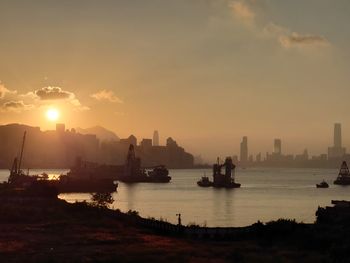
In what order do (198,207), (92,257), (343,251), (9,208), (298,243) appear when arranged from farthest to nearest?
(198,207) → (9,208) → (298,243) → (343,251) → (92,257)

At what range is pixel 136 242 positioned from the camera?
47438mm

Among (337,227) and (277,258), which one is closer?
(277,258)

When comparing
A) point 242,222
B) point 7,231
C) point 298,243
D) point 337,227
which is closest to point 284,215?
point 242,222

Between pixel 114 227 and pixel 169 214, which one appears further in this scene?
pixel 169 214

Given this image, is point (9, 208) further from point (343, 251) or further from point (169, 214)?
point (169, 214)

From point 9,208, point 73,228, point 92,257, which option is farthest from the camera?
point 9,208

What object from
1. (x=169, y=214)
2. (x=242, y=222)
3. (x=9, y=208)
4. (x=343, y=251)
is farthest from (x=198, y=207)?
(x=343, y=251)

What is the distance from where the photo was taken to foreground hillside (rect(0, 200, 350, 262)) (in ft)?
130

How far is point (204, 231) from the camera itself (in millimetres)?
56094

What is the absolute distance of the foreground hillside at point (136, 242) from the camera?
3966 centimetres

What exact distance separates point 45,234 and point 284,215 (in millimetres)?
87205

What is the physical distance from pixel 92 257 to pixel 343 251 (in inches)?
800

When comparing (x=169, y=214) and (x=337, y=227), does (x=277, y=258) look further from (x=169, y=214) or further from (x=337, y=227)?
(x=169, y=214)

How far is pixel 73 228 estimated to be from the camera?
5503cm
